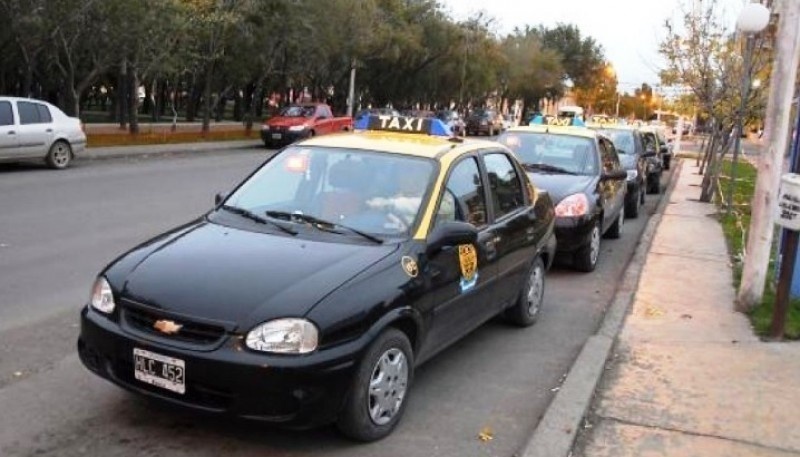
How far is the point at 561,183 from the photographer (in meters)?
9.69

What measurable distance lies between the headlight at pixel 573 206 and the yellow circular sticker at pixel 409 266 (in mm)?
4789

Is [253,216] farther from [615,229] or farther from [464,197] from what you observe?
[615,229]

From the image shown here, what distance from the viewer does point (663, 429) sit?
4.73 m

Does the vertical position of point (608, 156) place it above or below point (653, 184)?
above

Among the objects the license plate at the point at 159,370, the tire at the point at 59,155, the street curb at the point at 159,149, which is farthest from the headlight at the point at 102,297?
the street curb at the point at 159,149

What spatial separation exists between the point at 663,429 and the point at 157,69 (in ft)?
81.8

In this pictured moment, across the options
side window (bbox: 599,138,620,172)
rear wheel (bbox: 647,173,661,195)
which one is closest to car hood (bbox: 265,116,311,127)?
rear wheel (bbox: 647,173,661,195)

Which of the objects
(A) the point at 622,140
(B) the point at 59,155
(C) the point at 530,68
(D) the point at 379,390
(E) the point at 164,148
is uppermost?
(C) the point at 530,68

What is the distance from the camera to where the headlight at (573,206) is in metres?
9.15

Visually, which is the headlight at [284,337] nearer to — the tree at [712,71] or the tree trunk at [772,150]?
the tree trunk at [772,150]

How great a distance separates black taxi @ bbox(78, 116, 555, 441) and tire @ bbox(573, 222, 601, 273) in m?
3.54

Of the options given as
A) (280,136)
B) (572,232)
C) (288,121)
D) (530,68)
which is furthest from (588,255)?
(530,68)

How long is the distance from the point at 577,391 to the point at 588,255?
447cm

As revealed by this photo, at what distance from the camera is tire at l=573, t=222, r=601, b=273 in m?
9.45
